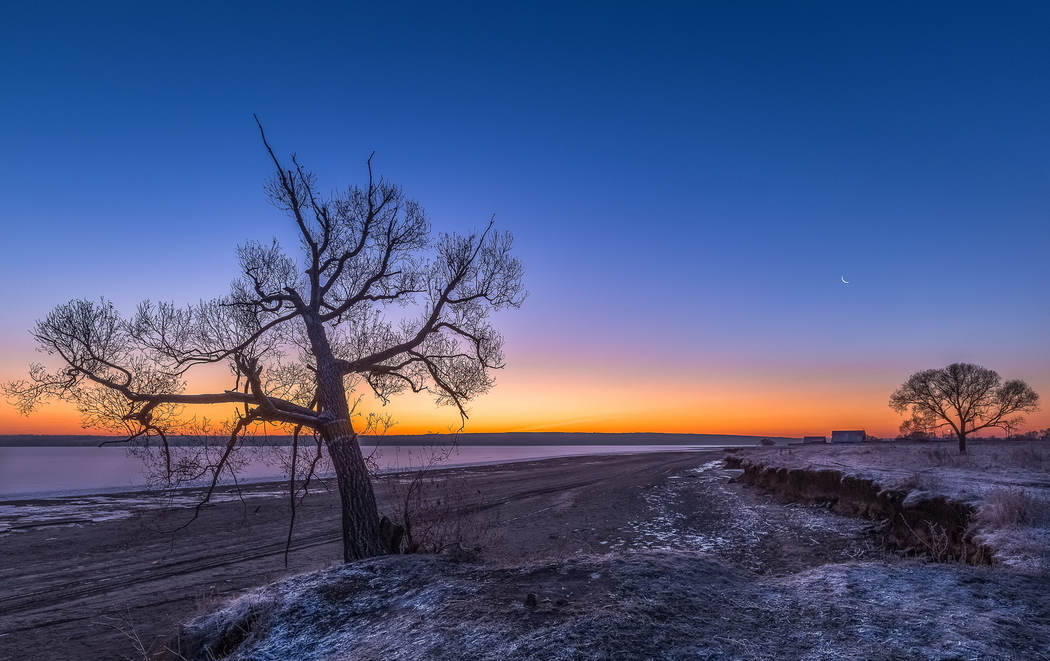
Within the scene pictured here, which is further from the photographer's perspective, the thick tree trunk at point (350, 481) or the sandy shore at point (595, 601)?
the thick tree trunk at point (350, 481)

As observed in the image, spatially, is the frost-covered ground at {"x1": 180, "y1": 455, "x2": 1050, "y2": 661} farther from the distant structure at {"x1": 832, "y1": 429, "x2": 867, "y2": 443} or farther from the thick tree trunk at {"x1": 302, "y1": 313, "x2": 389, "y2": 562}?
the distant structure at {"x1": 832, "y1": 429, "x2": 867, "y2": 443}

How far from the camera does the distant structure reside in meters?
99.3

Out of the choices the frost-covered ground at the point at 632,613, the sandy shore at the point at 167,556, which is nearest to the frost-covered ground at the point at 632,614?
the frost-covered ground at the point at 632,613

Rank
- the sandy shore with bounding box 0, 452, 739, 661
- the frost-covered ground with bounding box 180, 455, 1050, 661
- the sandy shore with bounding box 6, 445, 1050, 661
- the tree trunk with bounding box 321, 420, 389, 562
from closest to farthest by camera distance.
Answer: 1. the frost-covered ground with bounding box 180, 455, 1050, 661
2. the sandy shore with bounding box 6, 445, 1050, 661
3. the tree trunk with bounding box 321, 420, 389, 562
4. the sandy shore with bounding box 0, 452, 739, 661

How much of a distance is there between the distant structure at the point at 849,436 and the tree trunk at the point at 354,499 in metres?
109

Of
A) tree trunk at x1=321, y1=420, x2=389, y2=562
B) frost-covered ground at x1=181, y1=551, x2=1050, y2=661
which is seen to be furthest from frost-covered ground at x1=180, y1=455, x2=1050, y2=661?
tree trunk at x1=321, y1=420, x2=389, y2=562

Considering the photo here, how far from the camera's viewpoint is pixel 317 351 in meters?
10.3

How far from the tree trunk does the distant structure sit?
10928 centimetres

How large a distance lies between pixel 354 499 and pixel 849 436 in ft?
368

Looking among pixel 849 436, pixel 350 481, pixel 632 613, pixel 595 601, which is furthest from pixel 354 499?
pixel 849 436

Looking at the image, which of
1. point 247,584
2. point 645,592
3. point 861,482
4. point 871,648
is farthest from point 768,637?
point 861,482

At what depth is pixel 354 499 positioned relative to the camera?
9289mm

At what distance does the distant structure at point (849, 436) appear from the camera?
326ft

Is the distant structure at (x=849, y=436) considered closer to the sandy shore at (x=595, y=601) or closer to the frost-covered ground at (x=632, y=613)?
the sandy shore at (x=595, y=601)
